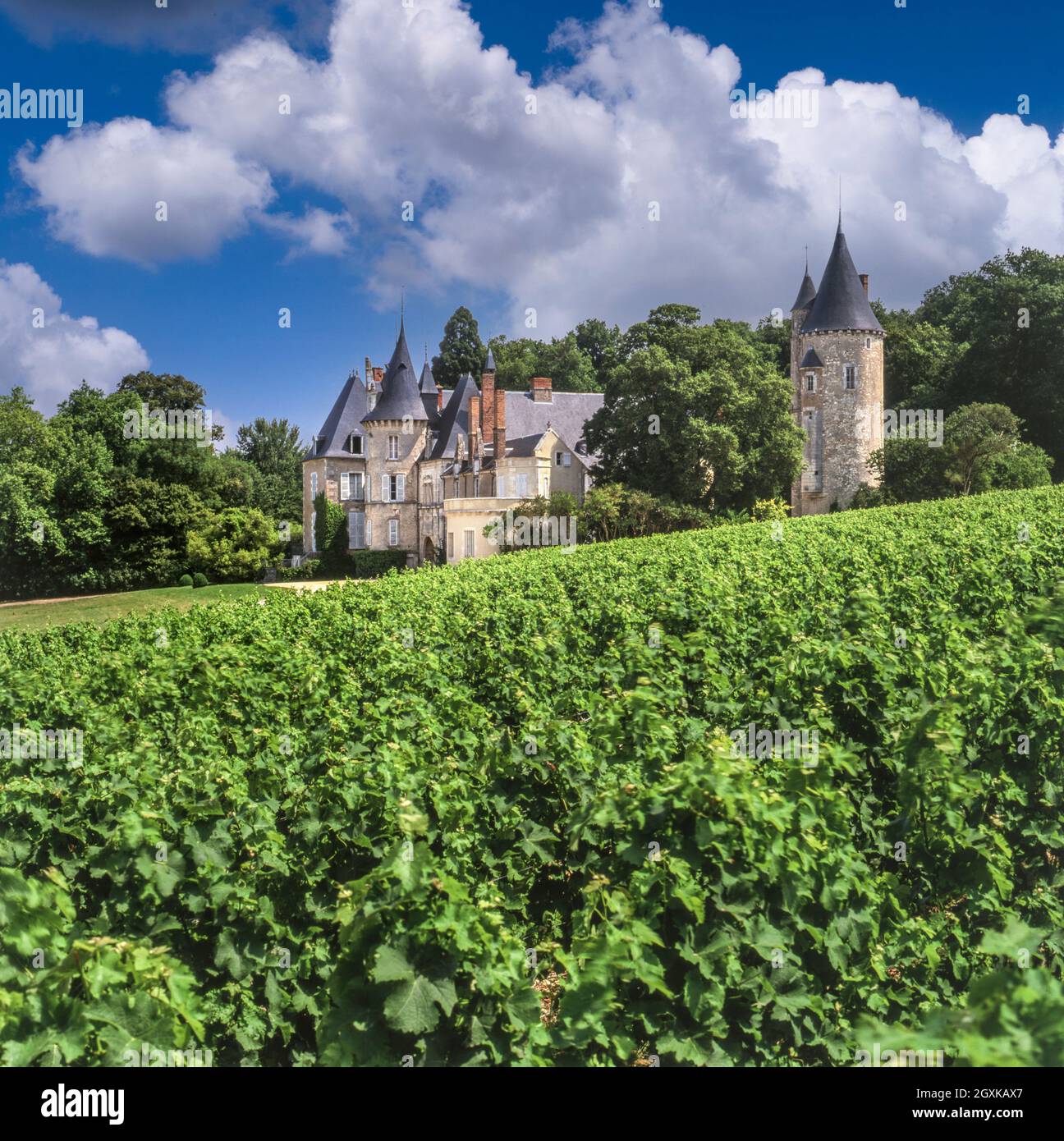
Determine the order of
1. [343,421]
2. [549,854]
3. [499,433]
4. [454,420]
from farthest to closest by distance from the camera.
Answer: [343,421]
[454,420]
[499,433]
[549,854]

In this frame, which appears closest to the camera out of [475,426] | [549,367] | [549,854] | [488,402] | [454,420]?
[549,854]

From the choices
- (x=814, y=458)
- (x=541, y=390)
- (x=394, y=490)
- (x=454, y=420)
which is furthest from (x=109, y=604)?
(x=814, y=458)

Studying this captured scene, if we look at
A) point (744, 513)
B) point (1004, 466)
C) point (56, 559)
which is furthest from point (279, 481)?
point (1004, 466)

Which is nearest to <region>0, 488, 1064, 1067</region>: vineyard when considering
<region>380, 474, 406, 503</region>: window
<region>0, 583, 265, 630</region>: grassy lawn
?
<region>0, 583, 265, 630</region>: grassy lawn

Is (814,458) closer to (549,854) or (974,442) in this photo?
(974,442)

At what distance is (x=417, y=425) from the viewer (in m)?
60.3

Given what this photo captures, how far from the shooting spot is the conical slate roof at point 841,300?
57.8m

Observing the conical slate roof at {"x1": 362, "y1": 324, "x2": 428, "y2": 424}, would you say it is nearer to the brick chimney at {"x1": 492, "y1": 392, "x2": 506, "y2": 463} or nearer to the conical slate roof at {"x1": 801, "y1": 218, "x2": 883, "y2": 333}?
the brick chimney at {"x1": 492, "y1": 392, "x2": 506, "y2": 463}

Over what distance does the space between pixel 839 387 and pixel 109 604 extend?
40.7 m

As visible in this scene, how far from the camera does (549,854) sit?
6.36 metres

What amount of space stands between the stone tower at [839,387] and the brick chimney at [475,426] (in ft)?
60.3

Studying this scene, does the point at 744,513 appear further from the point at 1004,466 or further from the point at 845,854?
the point at 845,854

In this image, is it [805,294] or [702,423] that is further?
[805,294]

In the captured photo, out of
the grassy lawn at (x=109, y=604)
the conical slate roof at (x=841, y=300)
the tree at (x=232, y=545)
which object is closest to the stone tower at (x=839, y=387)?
the conical slate roof at (x=841, y=300)
